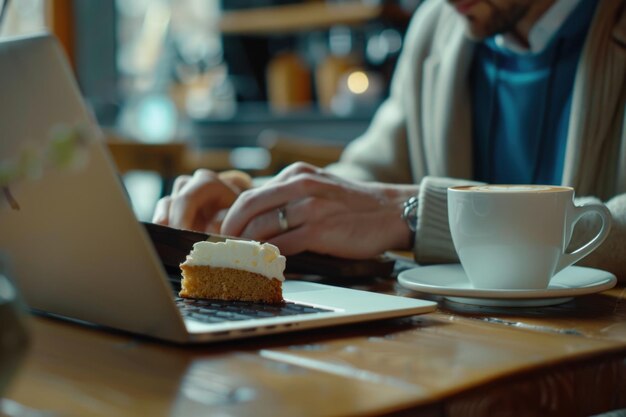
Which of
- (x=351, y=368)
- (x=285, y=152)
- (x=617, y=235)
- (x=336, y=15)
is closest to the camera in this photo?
(x=351, y=368)

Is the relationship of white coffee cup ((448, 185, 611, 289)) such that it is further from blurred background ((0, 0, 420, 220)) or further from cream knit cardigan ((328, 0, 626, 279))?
blurred background ((0, 0, 420, 220))

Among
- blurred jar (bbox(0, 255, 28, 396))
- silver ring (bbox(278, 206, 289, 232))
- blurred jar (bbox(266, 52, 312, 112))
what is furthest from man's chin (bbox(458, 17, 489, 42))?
blurred jar (bbox(266, 52, 312, 112))

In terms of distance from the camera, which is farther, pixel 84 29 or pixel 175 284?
pixel 84 29

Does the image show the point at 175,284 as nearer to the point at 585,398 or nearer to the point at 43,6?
the point at 585,398

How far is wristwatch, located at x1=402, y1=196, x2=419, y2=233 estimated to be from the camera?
1.01 m

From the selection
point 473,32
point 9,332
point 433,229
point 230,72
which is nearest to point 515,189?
point 433,229

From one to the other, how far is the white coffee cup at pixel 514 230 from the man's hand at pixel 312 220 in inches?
6.9

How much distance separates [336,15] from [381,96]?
0.44 meters

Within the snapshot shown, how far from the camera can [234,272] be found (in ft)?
2.36

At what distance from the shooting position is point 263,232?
937 mm

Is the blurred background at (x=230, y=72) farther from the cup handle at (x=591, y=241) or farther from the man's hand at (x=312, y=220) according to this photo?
the cup handle at (x=591, y=241)

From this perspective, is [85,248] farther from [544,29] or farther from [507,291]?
[544,29]

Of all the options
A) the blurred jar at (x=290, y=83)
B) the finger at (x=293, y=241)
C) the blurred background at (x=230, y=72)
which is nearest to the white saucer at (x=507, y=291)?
the finger at (x=293, y=241)

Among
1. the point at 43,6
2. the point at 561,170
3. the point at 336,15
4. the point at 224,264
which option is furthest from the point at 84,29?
the point at 224,264
